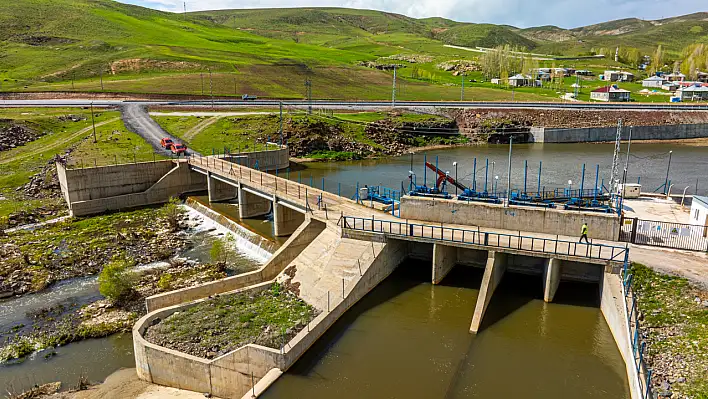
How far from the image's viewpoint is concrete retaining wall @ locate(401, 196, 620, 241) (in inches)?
1288

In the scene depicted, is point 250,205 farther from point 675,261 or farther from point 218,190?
point 675,261

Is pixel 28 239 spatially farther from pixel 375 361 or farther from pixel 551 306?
pixel 551 306

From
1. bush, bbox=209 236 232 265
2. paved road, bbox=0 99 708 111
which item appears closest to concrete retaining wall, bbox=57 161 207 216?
bush, bbox=209 236 232 265

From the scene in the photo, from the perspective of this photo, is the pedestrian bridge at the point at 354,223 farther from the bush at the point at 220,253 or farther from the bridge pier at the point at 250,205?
the bush at the point at 220,253

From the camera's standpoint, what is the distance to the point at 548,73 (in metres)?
187

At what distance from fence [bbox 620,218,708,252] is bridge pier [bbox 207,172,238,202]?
41.8 metres

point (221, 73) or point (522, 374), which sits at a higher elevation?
point (221, 73)

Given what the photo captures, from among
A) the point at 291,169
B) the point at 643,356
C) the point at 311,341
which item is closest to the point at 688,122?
the point at 291,169

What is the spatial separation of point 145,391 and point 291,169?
5325cm

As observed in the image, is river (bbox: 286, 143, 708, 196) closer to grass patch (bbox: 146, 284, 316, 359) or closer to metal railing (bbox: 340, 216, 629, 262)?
metal railing (bbox: 340, 216, 629, 262)

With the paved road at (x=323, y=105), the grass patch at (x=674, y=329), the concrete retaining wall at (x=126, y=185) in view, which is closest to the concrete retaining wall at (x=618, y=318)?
the grass patch at (x=674, y=329)

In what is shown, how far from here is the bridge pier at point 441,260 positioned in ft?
111

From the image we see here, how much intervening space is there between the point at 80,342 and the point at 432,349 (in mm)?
20946

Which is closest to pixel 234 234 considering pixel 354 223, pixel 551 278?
pixel 354 223
